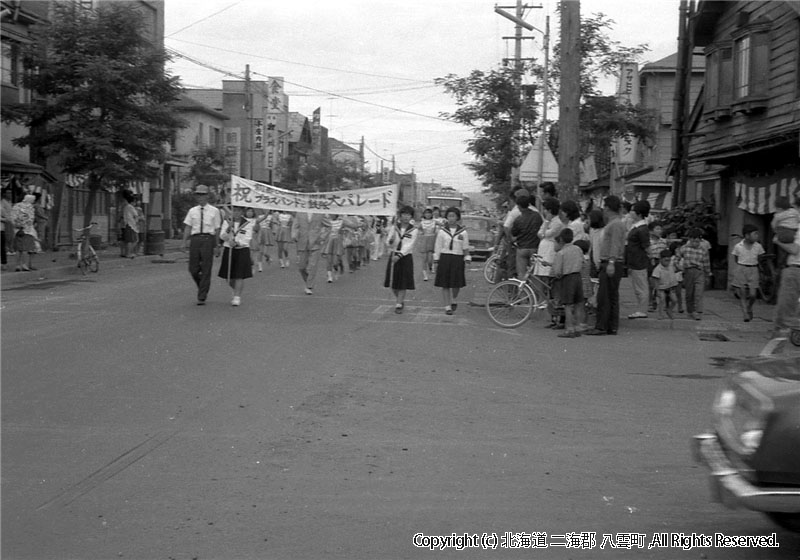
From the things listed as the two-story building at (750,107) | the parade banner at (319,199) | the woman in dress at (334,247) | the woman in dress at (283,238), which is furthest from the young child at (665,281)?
the woman in dress at (283,238)

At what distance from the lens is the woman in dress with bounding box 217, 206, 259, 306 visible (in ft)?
54.4

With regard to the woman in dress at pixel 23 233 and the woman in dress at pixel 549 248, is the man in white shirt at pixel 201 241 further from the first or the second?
the woman in dress at pixel 23 233

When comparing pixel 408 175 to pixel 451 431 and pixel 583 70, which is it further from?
pixel 451 431

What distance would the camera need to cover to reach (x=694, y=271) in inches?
652

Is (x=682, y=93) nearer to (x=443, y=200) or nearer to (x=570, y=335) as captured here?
(x=570, y=335)

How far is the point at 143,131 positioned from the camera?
92.1 ft

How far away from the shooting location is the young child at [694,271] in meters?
16.6

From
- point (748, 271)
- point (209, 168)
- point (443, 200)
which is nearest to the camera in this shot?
point (748, 271)

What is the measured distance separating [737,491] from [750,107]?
18326 mm

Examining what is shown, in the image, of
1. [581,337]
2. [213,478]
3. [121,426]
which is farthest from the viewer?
[581,337]

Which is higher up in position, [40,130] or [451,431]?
[40,130]

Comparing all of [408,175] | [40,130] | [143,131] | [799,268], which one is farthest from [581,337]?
[408,175]

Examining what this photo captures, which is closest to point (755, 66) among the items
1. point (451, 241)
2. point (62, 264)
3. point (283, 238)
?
point (451, 241)

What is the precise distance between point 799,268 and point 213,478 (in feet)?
27.8
